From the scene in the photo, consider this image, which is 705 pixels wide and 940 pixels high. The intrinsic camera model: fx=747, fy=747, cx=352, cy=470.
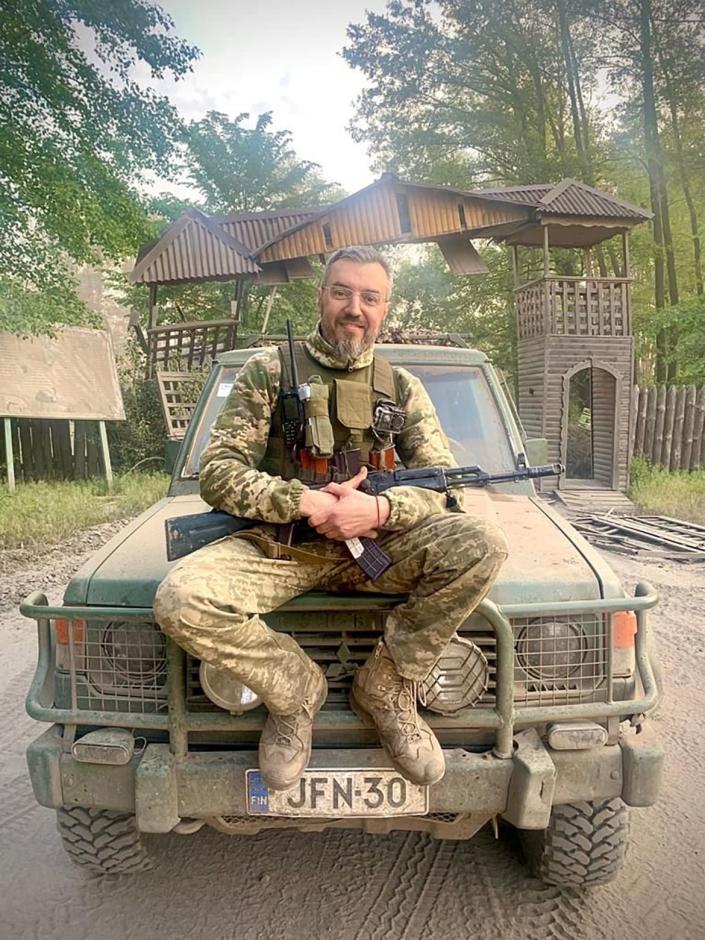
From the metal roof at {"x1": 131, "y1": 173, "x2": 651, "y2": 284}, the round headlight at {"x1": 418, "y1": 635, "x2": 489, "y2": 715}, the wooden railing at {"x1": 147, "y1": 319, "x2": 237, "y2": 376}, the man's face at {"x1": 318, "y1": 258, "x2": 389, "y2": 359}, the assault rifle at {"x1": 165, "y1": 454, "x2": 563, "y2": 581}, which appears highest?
the metal roof at {"x1": 131, "y1": 173, "x2": 651, "y2": 284}

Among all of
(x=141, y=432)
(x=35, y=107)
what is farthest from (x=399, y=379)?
(x=141, y=432)

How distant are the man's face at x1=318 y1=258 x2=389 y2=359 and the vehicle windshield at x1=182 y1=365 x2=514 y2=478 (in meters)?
1.25

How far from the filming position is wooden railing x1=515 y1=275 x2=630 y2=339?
50.4ft

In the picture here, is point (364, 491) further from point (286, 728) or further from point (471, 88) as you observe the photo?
point (471, 88)

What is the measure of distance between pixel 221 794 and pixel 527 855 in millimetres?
1251

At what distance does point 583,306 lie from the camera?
15.8 meters

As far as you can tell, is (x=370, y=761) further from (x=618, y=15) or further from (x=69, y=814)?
(x=618, y=15)

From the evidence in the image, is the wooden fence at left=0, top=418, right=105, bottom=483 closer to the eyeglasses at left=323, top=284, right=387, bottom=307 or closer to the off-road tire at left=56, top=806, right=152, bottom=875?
the off-road tire at left=56, top=806, right=152, bottom=875

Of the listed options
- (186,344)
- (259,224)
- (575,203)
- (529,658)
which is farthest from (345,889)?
(259,224)

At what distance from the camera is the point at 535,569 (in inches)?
98.3

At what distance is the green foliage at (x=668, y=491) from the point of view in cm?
1169

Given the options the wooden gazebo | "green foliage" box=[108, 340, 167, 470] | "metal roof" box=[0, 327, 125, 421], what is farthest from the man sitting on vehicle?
"green foliage" box=[108, 340, 167, 470]

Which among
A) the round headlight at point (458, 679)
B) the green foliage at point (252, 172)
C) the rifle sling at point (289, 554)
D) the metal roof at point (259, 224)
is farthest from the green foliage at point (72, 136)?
the green foliage at point (252, 172)

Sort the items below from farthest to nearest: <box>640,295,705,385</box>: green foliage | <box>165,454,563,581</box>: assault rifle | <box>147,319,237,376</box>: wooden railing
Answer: <box>640,295,705,385</box>: green foliage → <box>147,319,237,376</box>: wooden railing → <box>165,454,563,581</box>: assault rifle
